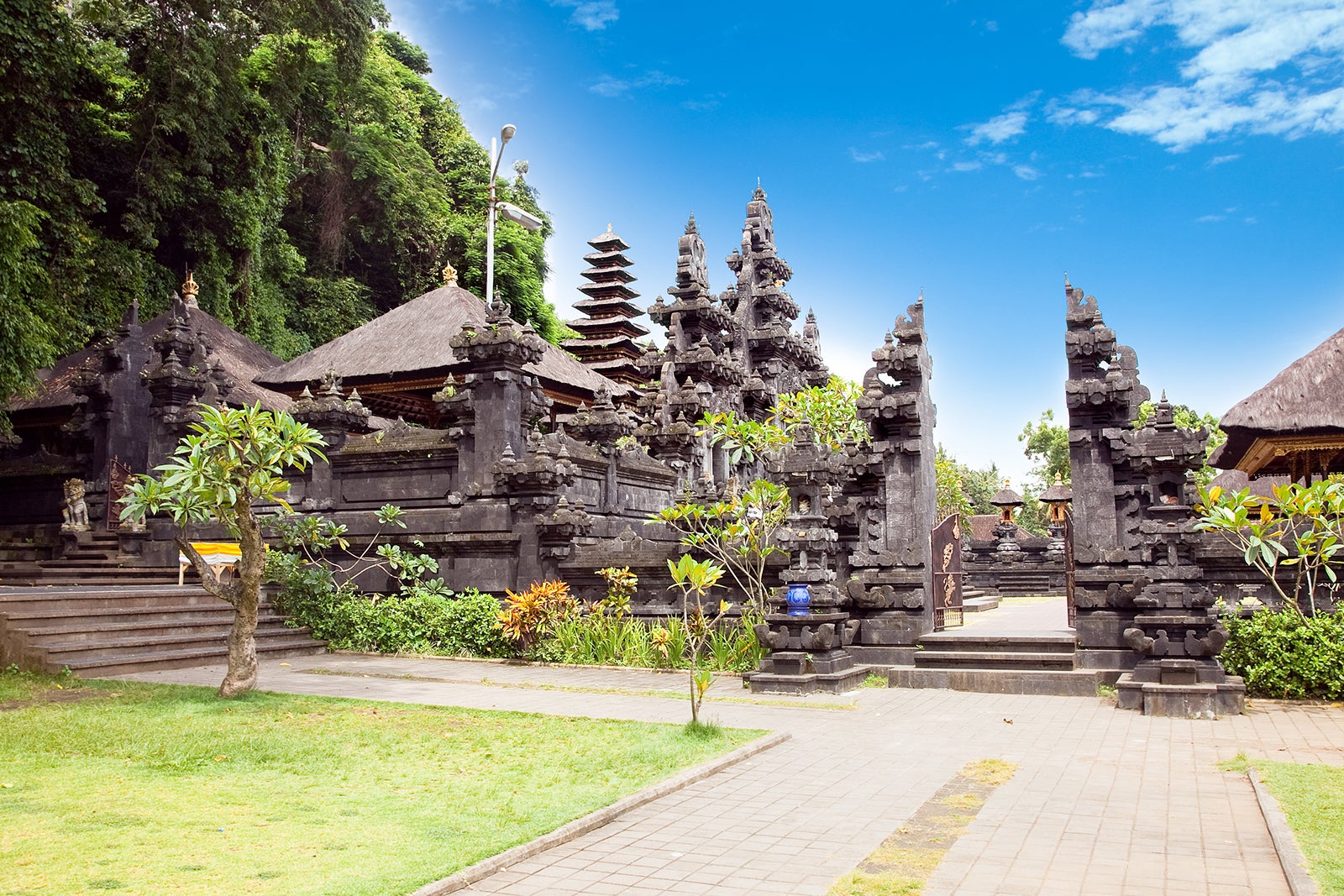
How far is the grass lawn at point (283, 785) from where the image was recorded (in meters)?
5.18

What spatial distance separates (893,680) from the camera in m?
13.4

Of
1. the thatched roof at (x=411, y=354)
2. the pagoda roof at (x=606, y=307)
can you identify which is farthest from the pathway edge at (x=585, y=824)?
the pagoda roof at (x=606, y=307)

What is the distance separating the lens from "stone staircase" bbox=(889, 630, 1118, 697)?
493 inches

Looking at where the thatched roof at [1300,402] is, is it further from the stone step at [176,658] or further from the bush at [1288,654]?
the stone step at [176,658]

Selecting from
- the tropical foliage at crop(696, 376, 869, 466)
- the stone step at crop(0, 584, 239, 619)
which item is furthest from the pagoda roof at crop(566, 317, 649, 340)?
the stone step at crop(0, 584, 239, 619)

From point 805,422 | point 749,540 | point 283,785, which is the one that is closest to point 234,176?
point 805,422

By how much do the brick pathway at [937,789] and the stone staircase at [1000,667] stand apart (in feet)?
1.20

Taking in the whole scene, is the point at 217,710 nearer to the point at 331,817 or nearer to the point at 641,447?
the point at 331,817

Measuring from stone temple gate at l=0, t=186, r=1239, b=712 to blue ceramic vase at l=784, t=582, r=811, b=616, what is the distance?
0.16 metres

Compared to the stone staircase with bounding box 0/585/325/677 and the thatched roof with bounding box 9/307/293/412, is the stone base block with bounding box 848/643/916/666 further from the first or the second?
the thatched roof with bounding box 9/307/293/412

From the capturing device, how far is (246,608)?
11102mm

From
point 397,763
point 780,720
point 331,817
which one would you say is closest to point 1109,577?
point 780,720

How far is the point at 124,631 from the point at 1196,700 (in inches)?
527

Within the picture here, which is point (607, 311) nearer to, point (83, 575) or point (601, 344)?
point (601, 344)
